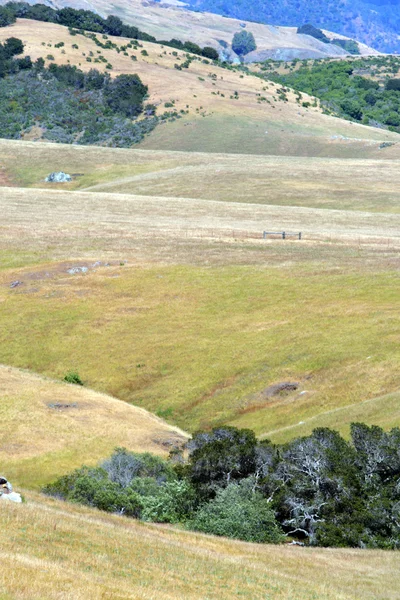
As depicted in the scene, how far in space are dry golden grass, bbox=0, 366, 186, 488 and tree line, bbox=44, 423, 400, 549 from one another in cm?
398

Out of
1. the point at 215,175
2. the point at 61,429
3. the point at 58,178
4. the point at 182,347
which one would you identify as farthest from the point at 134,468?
the point at 58,178

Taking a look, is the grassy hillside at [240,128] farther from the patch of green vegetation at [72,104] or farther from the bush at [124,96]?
the bush at [124,96]

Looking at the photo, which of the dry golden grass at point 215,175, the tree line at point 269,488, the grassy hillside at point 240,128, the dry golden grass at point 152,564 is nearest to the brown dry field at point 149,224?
the dry golden grass at point 215,175

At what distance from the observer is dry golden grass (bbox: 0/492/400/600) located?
18078mm

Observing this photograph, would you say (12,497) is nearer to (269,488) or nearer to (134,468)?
(134,468)

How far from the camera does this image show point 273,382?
175ft

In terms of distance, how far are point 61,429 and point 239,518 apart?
15019mm

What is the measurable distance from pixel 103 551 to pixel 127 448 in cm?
2063

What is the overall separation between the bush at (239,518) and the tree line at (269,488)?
36 mm

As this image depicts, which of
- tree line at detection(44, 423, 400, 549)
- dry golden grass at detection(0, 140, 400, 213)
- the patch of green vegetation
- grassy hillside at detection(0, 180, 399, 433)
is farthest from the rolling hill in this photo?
the patch of green vegetation

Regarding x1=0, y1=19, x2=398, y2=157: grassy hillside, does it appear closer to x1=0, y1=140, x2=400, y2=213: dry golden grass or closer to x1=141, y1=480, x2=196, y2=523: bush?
x1=0, y1=140, x2=400, y2=213: dry golden grass

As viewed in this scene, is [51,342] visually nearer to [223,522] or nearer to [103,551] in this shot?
[223,522]

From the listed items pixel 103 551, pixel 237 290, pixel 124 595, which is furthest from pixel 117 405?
pixel 124 595

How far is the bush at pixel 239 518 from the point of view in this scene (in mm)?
31672
